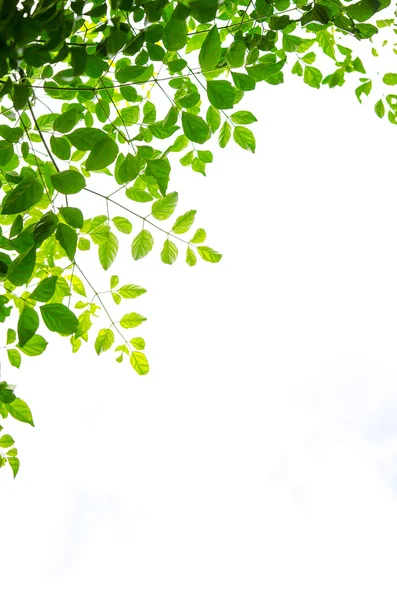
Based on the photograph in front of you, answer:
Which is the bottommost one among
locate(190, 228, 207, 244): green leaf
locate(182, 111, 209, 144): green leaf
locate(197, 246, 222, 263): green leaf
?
locate(182, 111, 209, 144): green leaf

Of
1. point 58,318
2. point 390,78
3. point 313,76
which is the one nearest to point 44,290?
point 58,318

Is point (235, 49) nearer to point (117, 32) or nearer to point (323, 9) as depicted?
point (323, 9)

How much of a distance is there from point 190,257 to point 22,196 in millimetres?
1140

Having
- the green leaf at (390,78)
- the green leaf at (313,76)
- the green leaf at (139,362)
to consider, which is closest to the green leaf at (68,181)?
the green leaf at (139,362)

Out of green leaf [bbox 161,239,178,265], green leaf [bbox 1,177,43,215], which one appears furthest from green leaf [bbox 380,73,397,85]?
green leaf [bbox 1,177,43,215]

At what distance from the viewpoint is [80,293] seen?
2652 millimetres

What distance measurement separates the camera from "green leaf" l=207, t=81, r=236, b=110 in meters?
1.47

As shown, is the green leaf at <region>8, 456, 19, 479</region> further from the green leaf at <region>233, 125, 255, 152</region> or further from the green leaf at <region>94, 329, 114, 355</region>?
the green leaf at <region>233, 125, 255, 152</region>

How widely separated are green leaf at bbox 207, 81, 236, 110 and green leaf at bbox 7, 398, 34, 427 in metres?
1.15

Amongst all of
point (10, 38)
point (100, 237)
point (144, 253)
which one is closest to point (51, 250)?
point (100, 237)

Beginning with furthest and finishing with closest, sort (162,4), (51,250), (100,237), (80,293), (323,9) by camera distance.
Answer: (80,293)
(51,250)
(100,237)
(323,9)
(162,4)

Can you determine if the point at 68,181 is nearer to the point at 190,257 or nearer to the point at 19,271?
the point at 19,271

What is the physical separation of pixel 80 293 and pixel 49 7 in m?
1.64

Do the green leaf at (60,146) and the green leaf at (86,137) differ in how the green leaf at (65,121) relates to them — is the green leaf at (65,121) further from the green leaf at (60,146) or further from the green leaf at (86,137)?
the green leaf at (86,137)
